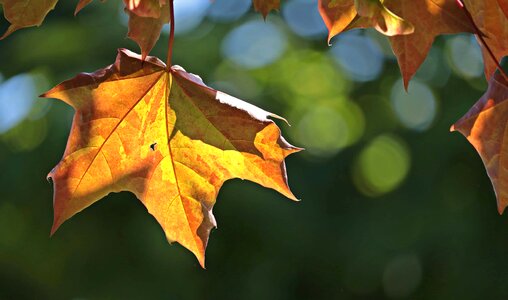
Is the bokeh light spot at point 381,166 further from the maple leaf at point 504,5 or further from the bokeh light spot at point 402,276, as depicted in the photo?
the maple leaf at point 504,5

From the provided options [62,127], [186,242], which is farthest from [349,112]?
[186,242]

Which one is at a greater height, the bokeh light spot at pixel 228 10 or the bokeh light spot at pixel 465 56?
the bokeh light spot at pixel 228 10

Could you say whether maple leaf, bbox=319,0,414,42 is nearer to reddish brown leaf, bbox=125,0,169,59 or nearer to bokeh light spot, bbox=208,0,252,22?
reddish brown leaf, bbox=125,0,169,59

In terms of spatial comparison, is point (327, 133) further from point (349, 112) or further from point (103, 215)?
point (103, 215)

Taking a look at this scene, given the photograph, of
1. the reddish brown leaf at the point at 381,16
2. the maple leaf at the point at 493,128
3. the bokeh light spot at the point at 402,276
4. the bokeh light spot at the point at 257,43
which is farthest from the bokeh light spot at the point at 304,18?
the reddish brown leaf at the point at 381,16

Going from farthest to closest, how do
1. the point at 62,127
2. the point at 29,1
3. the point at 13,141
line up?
the point at 13,141, the point at 62,127, the point at 29,1

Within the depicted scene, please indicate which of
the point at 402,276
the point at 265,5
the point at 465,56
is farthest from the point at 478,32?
the point at 465,56

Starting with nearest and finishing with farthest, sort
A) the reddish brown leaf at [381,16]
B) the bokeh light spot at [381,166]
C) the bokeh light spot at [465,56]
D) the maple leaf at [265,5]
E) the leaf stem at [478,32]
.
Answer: the reddish brown leaf at [381,16], the leaf stem at [478,32], the maple leaf at [265,5], the bokeh light spot at [381,166], the bokeh light spot at [465,56]
